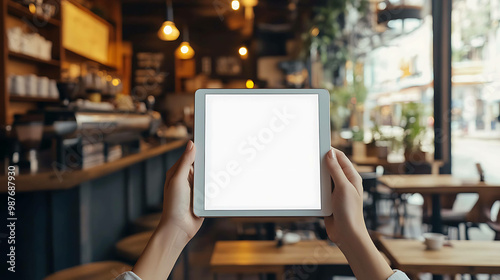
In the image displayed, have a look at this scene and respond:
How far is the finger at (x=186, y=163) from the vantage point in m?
0.77

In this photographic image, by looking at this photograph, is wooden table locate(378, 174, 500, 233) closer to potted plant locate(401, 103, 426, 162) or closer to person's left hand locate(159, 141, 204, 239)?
potted plant locate(401, 103, 426, 162)

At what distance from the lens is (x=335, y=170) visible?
30.3 inches

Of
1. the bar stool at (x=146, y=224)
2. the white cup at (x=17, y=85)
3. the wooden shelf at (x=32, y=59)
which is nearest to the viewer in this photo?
the bar stool at (x=146, y=224)

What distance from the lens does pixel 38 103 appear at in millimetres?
4504

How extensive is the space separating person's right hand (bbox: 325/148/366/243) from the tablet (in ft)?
0.09

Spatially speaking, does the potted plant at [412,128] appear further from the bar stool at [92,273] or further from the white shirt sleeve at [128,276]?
the white shirt sleeve at [128,276]

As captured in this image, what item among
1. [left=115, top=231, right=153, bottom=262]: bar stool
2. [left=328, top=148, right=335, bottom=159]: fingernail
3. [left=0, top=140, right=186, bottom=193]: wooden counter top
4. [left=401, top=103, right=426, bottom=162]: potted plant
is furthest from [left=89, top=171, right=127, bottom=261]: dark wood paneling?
[left=401, top=103, right=426, bottom=162]: potted plant

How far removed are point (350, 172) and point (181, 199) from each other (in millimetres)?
339

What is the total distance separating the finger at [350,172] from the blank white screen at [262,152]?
5 cm

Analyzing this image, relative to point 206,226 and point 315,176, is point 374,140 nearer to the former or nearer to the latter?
point 206,226

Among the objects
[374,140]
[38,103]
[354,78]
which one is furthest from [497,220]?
[38,103]

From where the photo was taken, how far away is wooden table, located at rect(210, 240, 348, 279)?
173 cm

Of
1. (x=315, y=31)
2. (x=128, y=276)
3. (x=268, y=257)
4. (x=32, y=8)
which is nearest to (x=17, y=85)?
→ (x=32, y=8)

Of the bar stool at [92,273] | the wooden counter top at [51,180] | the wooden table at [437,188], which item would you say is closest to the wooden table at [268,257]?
the bar stool at [92,273]
